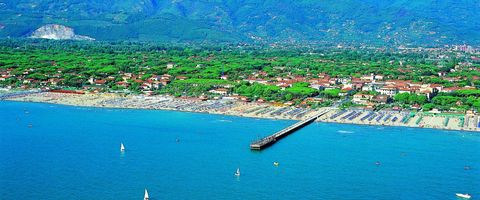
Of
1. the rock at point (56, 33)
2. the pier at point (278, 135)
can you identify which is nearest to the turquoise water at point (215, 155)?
the pier at point (278, 135)

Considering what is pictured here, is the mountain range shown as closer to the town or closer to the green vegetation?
the green vegetation

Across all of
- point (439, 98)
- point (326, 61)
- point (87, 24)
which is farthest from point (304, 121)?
point (87, 24)

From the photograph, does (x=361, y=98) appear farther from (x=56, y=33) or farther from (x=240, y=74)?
(x=56, y=33)

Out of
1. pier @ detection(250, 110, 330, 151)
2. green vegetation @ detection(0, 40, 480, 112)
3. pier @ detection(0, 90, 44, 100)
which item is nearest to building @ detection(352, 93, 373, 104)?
green vegetation @ detection(0, 40, 480, 112)

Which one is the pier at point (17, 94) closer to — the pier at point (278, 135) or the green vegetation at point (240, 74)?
the green vegetation at point (240, 74)

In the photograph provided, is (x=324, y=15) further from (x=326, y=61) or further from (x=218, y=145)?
(x=218, y=145)

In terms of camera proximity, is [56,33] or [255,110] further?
[56,33]

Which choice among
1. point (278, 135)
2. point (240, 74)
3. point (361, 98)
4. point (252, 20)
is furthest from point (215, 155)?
point (252, 20)
